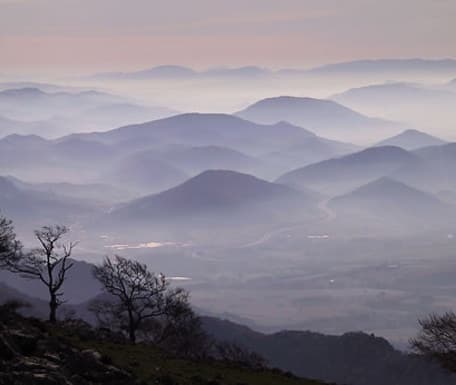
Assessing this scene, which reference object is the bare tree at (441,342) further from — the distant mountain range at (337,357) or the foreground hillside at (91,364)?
the distant mountain range at (337,357)

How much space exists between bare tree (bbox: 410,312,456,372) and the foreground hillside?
7.39 m

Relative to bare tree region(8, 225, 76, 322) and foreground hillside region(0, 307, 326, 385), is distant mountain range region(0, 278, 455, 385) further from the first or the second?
foreground hillside region(0, 307, 326, 385)

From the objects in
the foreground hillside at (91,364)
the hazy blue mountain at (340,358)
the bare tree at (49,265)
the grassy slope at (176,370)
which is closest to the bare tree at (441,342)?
the grassy slope at (176,370)

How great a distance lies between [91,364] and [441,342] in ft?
66.8

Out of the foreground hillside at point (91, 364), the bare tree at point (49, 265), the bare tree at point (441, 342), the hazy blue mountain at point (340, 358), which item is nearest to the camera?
the foreground hillside at point (91, 364)

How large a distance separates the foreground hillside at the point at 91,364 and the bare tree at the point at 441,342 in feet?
24.2

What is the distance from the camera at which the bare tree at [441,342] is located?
36750 mm

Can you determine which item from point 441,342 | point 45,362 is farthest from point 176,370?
point 441,342

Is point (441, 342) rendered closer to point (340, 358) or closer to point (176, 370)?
→ point (176, 370)

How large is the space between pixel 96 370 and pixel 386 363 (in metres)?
93.6

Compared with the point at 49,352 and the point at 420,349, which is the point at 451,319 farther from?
the point at 49,352

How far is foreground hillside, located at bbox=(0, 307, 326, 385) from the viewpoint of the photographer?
21.7 metres

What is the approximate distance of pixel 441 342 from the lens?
37500 mm

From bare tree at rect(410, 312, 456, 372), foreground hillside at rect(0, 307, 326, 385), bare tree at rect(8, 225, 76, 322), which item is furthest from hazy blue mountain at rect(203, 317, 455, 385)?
foreground hillside at rect(0, 307, 326, 385)
